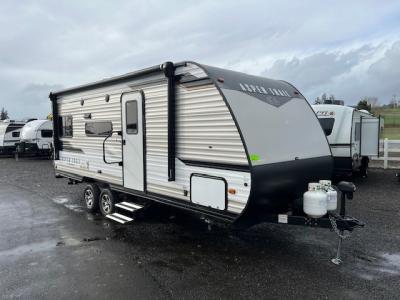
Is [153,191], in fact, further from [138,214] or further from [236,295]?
[236,295]

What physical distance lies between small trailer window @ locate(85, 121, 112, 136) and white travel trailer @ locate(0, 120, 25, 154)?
62.3 ft

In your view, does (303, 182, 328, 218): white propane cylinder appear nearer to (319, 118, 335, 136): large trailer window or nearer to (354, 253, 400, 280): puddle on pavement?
(354, 253, 400, 280): puddle on pavement

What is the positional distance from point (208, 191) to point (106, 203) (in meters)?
3.32

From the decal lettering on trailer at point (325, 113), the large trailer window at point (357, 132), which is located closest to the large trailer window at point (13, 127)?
the decal lettering on trailer at point (325, 113)

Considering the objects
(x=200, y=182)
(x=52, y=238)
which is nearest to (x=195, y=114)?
(x=200, y=182)

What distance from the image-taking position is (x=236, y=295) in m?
4.06

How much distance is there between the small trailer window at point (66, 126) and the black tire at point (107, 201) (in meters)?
2.12

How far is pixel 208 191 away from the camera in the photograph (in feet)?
16.4

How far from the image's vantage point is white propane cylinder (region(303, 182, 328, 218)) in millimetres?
4637

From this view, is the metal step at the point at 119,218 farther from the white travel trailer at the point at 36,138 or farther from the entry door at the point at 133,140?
→ the white travel trailer at the point at 36,138

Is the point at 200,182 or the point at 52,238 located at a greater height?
the point at 200,182

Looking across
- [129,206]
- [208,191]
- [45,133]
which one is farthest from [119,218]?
[45,133]

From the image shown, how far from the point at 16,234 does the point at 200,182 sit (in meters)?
3.88

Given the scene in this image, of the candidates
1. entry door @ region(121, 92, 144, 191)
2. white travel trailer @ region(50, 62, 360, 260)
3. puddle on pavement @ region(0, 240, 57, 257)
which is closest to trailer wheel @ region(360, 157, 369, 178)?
white travel trailer @ region(50, 62, 360, 260)
